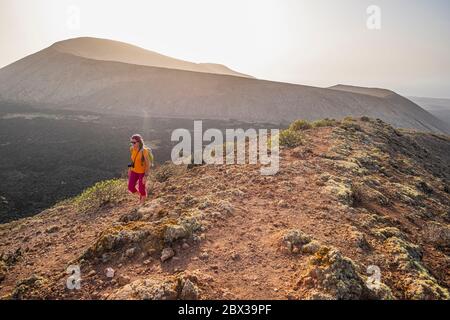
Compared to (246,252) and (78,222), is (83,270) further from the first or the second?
(78,222)

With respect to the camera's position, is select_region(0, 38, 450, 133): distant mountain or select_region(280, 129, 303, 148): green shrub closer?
select_region(280, 129, 303, 148): green shrub

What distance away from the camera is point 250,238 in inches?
233

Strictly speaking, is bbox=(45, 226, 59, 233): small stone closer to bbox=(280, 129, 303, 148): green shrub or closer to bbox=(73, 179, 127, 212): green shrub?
bbox=(73, 179, 127, 212): green shrub

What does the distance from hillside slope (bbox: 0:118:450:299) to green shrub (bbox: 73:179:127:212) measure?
0.05 metres

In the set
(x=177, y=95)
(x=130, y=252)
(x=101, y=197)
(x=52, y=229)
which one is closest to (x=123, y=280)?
(x=130, y=252)

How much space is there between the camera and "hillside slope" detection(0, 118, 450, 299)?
4609 millimetres

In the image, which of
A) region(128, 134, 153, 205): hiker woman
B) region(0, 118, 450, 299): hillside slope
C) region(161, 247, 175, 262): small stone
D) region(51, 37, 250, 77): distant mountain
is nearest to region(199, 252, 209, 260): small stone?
region(0, 118, 450, 299): hillside slope

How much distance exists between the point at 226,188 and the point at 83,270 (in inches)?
155

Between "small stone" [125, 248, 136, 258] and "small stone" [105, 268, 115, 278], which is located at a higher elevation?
"small stone" [125, 248, 136, 258]

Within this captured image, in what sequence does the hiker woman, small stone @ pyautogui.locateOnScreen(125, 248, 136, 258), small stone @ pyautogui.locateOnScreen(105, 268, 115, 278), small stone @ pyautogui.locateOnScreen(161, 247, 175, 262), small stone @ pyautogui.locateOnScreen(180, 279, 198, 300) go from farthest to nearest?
the hiker woman → small stone @ pyautogui.locateOnScreen(125, 248, 136, 258) → small stone @ pyautogui.locateOnScreen(161, 247, 175, 262) → small stone @ pyautogui.locateOnScreen(105, 268, 115, 278) → small stone @ pyautogui.locateOnScreen(180, 279, 198, 300)

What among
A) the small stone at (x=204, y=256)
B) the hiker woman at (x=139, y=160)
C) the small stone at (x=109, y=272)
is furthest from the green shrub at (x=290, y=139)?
the small stone at (x=109, y=272)

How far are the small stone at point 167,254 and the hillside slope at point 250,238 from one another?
0.07ft

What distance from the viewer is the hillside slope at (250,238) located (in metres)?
4.61

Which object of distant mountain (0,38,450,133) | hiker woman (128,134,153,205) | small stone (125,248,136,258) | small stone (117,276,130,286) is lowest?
small stone (117,276,130,286)
